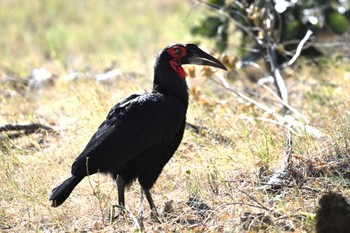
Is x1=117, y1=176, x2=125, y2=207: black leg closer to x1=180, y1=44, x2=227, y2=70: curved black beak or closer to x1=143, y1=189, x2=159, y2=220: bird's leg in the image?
x1=143, y1=189, x2=159, y2=220: bird's leg

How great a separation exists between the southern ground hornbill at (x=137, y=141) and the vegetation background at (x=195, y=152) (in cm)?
15

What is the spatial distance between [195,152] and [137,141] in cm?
106

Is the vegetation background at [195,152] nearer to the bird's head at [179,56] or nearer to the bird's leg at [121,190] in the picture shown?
the bird's leg at [121,190]

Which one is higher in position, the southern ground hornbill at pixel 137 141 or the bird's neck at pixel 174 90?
the bird's neck at pixel 174 90

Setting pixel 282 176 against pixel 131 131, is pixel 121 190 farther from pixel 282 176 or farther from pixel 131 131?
pixel 282 176

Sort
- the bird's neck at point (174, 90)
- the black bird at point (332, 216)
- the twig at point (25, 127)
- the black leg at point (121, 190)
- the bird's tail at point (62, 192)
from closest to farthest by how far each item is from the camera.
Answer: the black bird at point (332, 216) → the bird's tail at point (62, 192) → the black leg at point (121, 190) → the bird's neck at point (174, 90) → the twig at point (25, 127)

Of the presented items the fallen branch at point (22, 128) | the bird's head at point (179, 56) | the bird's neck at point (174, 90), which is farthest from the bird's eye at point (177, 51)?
the fallen branch at point (22, 128)

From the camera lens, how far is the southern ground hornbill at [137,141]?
3.75 meters

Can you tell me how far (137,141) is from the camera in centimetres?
382

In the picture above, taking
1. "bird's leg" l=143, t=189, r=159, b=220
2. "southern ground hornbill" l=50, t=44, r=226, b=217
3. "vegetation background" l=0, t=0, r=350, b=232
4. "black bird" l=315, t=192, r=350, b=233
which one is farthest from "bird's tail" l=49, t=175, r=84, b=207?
"black bird" l=315, t=192, r=350, b=233

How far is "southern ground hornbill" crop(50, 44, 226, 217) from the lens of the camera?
12.3ft

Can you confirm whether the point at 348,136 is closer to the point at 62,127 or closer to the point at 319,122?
the point at 319,122

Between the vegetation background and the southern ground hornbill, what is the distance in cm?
15

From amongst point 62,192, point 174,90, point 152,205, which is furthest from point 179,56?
point 62,192
